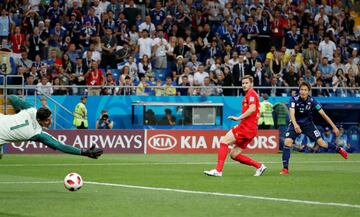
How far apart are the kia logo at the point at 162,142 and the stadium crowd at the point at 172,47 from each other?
222 centimetres

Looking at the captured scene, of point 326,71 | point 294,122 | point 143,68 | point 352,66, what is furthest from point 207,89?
point 294,122

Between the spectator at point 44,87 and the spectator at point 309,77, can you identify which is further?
the spectator at point 309,77

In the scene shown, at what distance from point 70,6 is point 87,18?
1.12 meters

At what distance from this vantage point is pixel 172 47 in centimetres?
3512

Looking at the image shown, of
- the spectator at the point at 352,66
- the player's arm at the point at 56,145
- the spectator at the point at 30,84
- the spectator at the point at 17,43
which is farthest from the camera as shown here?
the spectator at the point at 352,66

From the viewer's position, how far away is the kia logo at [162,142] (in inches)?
1249

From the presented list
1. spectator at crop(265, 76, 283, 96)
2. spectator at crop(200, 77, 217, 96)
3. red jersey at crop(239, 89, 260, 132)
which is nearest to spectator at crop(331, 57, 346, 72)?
spectator at crop(265, 76, 283, 96)

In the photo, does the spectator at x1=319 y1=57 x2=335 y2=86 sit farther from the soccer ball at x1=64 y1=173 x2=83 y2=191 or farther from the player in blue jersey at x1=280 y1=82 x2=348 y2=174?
the soccer ball at x1=64 y1=173 x2=83 y2=191

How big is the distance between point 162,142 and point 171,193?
56.5 feet

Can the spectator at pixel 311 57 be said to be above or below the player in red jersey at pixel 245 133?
above

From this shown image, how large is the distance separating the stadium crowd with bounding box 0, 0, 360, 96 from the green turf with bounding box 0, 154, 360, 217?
892 centimetres

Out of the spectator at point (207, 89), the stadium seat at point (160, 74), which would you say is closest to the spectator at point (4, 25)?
the stadium seat at point (160, 74)

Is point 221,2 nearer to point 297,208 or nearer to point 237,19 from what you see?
point 237,19

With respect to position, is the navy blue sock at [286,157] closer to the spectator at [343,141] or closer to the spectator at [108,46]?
the spectator at [108,46]
